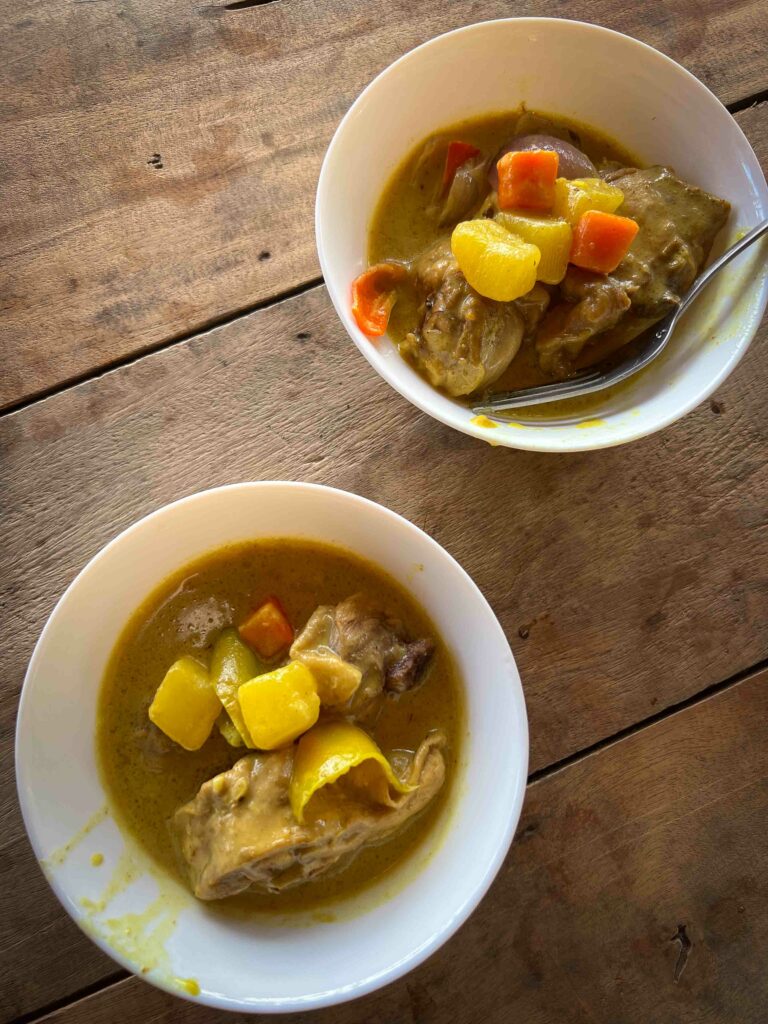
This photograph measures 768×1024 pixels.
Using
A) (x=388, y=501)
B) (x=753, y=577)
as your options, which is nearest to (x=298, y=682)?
(x=388, y=501)

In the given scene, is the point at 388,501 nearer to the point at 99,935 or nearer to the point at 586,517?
the point at 586,517

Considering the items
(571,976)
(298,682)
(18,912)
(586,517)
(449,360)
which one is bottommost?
(571,976)

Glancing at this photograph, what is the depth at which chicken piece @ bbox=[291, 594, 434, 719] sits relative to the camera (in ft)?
7.14

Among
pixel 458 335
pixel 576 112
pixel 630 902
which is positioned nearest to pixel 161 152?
pixel 458 335

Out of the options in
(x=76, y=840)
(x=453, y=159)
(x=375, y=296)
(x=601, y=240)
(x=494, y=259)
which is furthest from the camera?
(x=453, y=159)

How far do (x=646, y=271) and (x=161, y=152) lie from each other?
153 centimetres

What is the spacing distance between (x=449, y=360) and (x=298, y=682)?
95 centimetres

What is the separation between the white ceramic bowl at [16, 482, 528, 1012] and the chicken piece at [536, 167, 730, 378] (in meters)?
0.81

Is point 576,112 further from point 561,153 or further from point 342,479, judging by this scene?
point 342,479

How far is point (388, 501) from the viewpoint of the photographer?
258 centimetres

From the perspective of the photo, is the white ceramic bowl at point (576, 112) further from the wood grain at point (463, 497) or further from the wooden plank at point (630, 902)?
the wooden plank at point (630, 902)

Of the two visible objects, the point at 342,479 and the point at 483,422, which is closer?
the point at 483,422

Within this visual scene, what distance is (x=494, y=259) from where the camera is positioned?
224 centimetres

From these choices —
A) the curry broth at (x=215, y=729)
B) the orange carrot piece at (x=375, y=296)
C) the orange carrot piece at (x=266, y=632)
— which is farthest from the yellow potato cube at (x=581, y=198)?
the orange carrot piece at (x=266, y=632)
